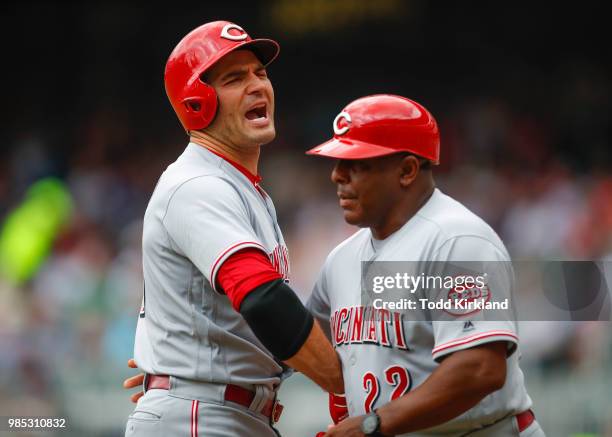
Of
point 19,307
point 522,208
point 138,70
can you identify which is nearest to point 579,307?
point 522,208

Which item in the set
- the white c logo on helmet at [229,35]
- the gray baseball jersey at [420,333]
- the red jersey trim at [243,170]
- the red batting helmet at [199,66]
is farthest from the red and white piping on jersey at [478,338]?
the white c logo on helmet at [229,35]

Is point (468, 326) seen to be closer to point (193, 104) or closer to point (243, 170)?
point (243, 170)

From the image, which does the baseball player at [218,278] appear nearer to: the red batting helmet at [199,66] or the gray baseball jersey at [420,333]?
the red batting helmet at [199,66]

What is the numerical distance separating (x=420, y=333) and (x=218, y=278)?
0.62 metres

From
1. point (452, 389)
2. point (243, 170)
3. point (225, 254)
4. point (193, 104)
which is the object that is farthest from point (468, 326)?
point (193, 104)

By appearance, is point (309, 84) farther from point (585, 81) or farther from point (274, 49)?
point (274, 49)

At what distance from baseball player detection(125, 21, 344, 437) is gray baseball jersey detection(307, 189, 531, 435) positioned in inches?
4.9

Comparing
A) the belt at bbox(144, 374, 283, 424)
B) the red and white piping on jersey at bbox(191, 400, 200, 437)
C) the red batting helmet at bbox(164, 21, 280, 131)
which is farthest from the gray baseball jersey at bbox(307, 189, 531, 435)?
the red batting helmet at bbox(164, 21, 280, 131)

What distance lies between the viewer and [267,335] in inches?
117

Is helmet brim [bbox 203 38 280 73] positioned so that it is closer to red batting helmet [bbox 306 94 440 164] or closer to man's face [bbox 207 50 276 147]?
man's face [bbox 207 50 276 147]

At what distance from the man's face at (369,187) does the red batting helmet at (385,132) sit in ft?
0.18

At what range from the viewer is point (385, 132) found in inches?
118

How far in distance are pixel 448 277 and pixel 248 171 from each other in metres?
0.97

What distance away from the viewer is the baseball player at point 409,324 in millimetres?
2771
